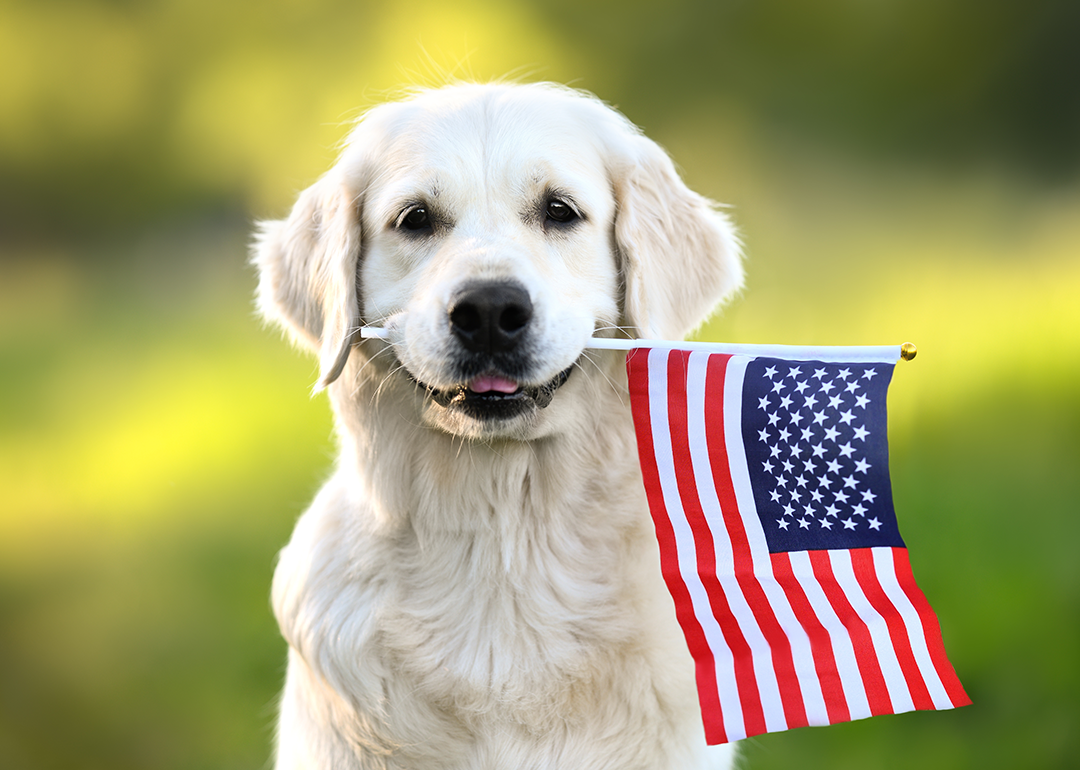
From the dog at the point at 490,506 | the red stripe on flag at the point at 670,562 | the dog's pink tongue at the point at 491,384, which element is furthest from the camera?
the dog at the point at 490,506

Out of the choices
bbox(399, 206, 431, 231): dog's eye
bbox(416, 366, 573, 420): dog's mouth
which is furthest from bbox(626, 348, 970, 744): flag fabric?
bbox(399, 206, 431, 231): dog's eye

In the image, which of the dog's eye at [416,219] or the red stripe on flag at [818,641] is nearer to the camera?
the red stripe on flag at [818,641]

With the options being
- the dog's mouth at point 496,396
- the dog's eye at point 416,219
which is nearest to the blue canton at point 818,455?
the dog's mouth at point 496,396

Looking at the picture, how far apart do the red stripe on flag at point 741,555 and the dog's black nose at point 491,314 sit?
46cm

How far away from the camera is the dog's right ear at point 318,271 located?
2.06 metres

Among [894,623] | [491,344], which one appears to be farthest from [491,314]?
[894,623]

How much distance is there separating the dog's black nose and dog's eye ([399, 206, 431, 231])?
1.25ft

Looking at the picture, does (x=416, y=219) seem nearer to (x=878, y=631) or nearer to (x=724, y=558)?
(x=724, y=558)

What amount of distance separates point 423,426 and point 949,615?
313cm

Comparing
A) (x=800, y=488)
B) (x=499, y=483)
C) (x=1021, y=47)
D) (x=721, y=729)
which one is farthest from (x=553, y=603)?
(x=1021, y=47)

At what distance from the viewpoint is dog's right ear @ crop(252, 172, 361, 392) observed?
6.77ft

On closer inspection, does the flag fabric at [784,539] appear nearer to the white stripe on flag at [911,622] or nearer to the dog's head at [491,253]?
the white stripe on flag at [911,622]

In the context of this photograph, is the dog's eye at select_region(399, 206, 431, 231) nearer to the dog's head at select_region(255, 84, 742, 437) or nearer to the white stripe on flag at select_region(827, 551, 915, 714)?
the dog's head at select_region(255, 84, 742, 437)

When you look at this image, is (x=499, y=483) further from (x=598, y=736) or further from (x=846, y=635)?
(x=846, y=635)
